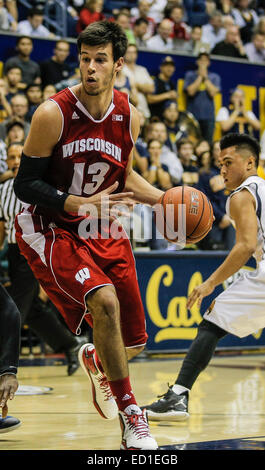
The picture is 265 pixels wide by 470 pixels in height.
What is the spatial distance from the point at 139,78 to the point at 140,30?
1.34 m

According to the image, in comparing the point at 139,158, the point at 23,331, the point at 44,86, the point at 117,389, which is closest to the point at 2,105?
the point at 44,86

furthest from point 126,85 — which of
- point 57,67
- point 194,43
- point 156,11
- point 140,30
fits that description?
point 156,11

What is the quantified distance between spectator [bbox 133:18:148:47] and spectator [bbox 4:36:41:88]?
2765mm

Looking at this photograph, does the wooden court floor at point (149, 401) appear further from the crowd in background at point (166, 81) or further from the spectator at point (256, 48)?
the spectator at point (256, 48)

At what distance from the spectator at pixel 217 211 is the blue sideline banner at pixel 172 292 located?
673mm

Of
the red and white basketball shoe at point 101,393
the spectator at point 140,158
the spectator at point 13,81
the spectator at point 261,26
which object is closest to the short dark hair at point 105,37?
the red and white basketball shoe at point 101,393

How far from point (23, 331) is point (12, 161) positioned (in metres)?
2.84

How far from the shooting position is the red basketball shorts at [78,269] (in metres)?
4.32

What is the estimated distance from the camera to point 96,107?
15.1 ft

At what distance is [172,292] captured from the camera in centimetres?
964

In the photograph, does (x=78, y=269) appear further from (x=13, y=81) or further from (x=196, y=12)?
(x=196, y=12)

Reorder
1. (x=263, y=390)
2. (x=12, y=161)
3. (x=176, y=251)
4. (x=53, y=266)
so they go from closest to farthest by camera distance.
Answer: (x=53, y=266)
(x=263, y=390)
(x=12, y=161)
(x=176, y=251)

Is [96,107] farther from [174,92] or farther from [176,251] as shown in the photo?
[174,92]

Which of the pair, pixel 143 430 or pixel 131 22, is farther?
pixel 131 22
